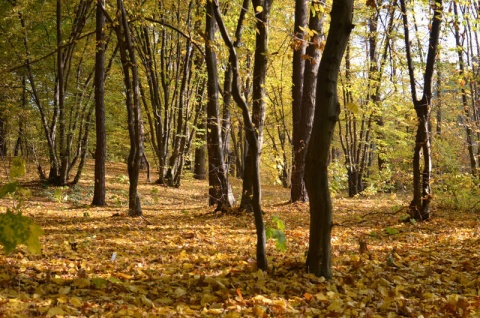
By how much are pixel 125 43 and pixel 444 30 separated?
6.30 meters

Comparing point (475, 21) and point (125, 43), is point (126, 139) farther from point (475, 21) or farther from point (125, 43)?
point (475, 21)

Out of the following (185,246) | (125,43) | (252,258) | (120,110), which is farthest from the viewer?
(120,110)

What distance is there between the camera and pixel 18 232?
262 centimetres

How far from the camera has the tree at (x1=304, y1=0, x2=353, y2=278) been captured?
12.3 ft

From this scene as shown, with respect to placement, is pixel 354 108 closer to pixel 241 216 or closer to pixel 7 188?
pixel 7 188

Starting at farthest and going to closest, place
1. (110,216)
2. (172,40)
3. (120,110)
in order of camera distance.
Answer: (120,110), (172,40), (110,216)

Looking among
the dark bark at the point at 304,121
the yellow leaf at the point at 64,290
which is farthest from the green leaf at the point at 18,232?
the dark bark at the point at 304,121

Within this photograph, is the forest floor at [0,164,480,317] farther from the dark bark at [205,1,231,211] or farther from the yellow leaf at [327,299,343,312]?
the dark bark at [205,1,231,211]

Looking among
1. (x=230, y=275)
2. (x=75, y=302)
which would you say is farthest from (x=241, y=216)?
(x=75, y=302)

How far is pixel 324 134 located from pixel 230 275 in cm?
173

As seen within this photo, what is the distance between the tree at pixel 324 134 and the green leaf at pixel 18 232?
7.86 ft

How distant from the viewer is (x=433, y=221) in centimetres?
808

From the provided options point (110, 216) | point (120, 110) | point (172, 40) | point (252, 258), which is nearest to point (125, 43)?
point (110, 216)

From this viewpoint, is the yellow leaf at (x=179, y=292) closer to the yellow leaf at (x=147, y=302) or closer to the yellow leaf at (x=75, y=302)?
the yellow leaf at (x=147, y=302)
